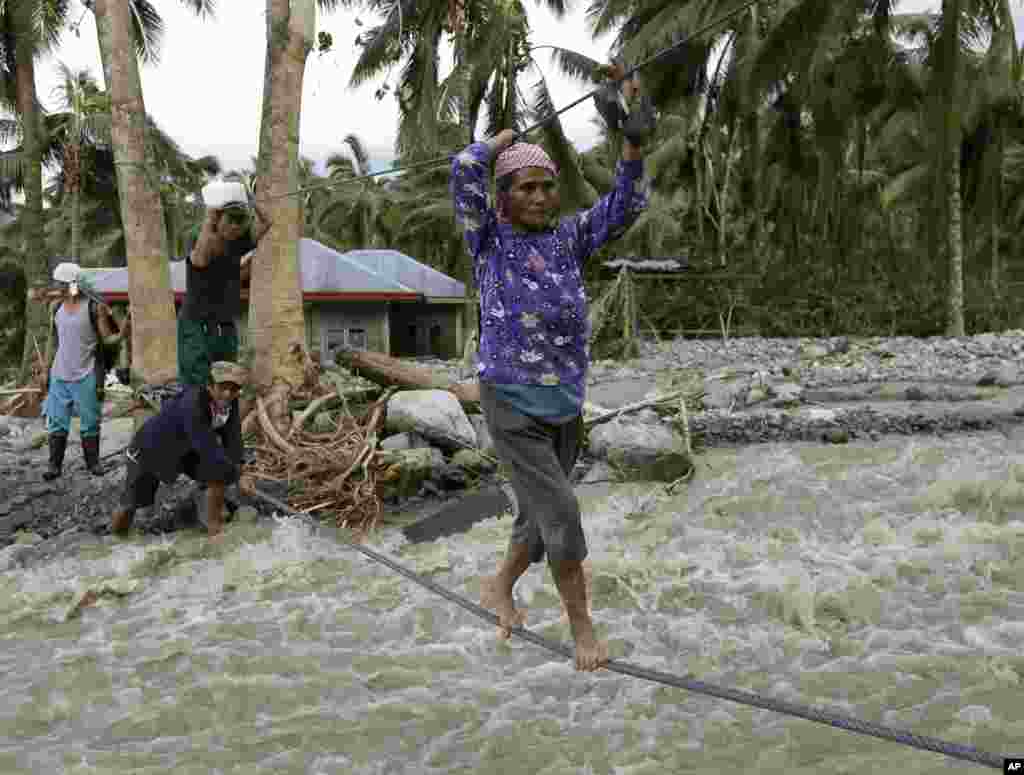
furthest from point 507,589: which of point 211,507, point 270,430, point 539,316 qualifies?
point 270,430

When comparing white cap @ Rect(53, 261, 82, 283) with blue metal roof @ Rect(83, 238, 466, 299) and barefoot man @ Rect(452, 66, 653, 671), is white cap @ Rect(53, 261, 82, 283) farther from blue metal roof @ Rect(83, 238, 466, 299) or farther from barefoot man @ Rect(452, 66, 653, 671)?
blue metal roof @ Rect(83, 238, 466, 299)

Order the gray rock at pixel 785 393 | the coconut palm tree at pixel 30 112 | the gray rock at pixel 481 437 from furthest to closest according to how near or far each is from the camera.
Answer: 1. the coconut palm tree at pixel 30 112
2. the gray rock at pixel 785 393
3. the gray rock at pixel 481 437

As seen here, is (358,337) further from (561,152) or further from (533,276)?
(533,276)

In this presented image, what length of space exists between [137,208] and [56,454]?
1.95 m

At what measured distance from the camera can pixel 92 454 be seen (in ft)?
22.4

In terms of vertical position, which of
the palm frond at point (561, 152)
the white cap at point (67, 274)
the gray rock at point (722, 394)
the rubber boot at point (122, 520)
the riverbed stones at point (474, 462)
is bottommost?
the rubber boot at point (122, 520)

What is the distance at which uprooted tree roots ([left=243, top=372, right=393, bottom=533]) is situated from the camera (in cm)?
606

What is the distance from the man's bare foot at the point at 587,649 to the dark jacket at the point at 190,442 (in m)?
3.04

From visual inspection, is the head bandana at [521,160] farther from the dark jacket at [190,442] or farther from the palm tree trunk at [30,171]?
the palm tree trunk at [30,171]

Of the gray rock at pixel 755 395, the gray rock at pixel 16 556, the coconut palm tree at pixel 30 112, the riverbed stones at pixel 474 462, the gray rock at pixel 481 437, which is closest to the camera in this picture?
the gray rock at pixel 16 556

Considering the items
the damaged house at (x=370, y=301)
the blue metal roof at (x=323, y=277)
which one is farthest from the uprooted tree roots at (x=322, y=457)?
the blue metal roof at (x=323, y=277)

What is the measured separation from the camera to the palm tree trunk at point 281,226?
23.3 feet

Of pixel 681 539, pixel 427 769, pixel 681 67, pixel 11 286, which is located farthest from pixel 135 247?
pixel 11 286

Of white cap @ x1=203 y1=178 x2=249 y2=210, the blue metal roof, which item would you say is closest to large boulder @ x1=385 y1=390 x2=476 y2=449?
white cap @ x1=203 y1=178 x2=249 y2=210
